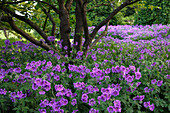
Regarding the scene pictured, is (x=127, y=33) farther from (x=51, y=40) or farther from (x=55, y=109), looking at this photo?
(x=55, y=109)

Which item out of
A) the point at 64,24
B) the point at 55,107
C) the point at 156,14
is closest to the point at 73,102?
the point at 55,107

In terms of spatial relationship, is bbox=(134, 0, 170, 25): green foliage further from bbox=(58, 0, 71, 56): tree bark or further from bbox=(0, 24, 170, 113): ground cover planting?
bbox=(0, 24, 170, 113): ground cover planting

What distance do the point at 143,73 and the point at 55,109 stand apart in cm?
150

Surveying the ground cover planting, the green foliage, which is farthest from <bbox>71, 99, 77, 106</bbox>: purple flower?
the green foliage

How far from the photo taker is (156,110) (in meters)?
2.41

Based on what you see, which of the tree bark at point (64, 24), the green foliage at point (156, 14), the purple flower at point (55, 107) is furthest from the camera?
the green foliage at point (156, 14)

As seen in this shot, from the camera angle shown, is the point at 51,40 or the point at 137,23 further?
the point at 137,23

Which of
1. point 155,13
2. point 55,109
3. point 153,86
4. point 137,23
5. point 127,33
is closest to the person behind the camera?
point 55,109

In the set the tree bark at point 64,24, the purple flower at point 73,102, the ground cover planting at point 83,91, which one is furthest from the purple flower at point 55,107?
the tree bark at point 64,24

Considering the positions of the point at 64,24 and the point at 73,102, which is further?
the point at 64,24

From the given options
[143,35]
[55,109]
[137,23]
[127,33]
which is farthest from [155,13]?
[55,109]

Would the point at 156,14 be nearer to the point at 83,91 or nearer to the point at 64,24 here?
the point at 64,24

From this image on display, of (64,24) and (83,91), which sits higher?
(64,24)

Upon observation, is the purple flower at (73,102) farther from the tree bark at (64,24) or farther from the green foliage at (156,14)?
the green foliage at (156,14)
